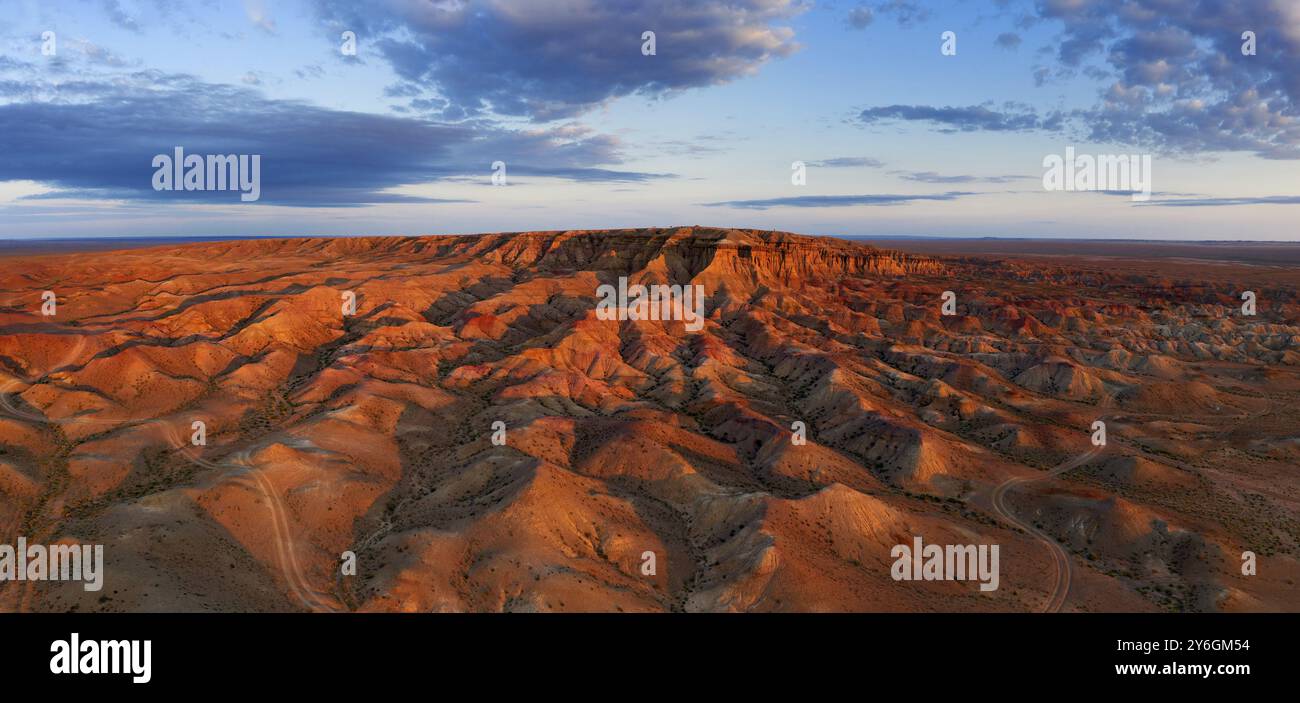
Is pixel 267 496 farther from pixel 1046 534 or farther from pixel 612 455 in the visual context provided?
pixel 1046 534

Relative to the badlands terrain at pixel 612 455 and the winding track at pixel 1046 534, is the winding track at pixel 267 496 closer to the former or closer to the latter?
the badlands terrain at pixel 612 455

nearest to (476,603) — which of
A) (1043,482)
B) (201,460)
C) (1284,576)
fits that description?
(201,460)

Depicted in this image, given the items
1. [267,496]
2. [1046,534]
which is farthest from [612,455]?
[1046,534]

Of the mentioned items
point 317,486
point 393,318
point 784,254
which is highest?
point 784,254

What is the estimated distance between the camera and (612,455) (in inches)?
2293

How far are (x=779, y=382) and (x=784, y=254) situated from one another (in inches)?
3453

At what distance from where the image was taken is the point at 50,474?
50.5 meters

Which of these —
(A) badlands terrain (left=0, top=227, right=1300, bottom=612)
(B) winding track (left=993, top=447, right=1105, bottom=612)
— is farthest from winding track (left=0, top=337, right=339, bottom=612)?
(B) winding track (left=993, top=447, right=1105, bottom=612)

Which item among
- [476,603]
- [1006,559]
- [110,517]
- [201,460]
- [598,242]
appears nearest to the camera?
[476,603]

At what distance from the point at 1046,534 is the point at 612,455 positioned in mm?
35856

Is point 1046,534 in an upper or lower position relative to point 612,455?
lower

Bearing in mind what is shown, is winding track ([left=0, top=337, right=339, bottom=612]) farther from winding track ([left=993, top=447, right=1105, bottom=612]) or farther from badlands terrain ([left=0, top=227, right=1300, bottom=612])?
winding track ([left=993, top=447, right=1105, bottom=612])

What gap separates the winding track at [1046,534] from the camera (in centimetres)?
4100
